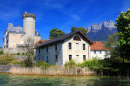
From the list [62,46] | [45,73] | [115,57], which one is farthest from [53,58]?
[115,57]

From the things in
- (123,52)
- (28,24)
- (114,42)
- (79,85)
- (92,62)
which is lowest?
(79,85)

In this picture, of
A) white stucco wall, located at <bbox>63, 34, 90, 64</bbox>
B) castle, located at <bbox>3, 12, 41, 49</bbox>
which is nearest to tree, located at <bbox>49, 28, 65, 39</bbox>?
castle, located at <bbox>3, 12, 41, 49</bbox>

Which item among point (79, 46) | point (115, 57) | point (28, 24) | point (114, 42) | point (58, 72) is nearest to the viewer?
point (58, 72)

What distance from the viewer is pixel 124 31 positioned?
72.6ft

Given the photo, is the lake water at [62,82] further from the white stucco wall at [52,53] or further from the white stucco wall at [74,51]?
the white stucco wall at [52,53]

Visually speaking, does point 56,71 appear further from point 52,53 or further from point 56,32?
point 56,32

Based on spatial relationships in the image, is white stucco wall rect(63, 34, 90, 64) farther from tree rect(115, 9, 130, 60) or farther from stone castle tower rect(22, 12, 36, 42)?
stone castle tower rect(22, 12, 36, 42)

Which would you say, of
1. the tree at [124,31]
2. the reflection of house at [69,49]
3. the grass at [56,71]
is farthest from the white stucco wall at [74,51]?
the tree at [124,31]

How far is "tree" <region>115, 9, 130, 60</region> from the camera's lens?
2138 cm

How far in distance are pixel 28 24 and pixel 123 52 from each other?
52.1 metres

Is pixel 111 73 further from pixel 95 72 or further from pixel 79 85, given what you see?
pixel 79 85

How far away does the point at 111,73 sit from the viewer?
25.9 m

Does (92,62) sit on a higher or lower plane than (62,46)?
lower

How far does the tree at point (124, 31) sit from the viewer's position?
70.2 feet
